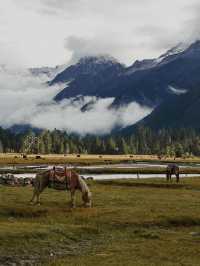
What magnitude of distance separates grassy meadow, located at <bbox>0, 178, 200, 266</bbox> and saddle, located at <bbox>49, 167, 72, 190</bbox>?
182 cm

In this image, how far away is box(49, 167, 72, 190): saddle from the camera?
45.2 meters

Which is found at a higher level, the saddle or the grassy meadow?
the saddle

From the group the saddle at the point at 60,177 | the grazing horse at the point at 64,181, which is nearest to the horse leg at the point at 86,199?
the grazing horse at the point at 64,181

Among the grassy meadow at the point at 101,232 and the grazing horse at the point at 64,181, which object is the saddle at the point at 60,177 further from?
the grassy meadow at the point at 101,232

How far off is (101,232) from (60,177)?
10.8 m

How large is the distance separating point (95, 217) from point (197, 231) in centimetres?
805

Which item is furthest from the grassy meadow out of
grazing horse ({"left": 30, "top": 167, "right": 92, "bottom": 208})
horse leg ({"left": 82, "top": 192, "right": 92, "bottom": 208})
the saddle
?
the saddle

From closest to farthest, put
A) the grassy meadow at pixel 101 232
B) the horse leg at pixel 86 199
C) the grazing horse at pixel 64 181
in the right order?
the grassy meadow at pixel 101 232 → the horse leg at pixel 86 199 → the grazing horse at pixel 64 181

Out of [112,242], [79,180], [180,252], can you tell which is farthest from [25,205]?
[180,252]

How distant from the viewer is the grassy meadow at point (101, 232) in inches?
1105

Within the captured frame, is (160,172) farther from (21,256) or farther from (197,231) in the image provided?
(21,256)

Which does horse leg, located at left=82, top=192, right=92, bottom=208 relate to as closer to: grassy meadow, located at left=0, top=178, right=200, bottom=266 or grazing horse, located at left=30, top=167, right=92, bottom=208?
grazing horse, located at left=30, top=167, right=92, bottom=208

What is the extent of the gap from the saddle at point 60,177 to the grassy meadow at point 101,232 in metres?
1.82

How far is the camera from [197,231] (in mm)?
36875
